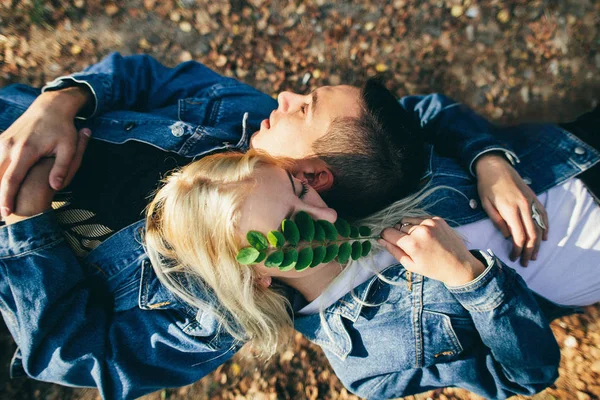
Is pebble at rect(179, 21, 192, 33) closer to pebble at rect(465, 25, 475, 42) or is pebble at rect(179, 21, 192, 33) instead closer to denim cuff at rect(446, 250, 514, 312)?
pebble at rect(465, 25, 475, 42)

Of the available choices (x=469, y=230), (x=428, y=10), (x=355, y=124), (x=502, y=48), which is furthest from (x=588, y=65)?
(x=355, y=124)

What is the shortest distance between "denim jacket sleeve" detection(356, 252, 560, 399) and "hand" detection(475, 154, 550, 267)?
40 centimetres

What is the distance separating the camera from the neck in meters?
2.59

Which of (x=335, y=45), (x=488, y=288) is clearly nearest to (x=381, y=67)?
(x=335, y=45)

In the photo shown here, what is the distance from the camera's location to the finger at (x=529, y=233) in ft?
8.55

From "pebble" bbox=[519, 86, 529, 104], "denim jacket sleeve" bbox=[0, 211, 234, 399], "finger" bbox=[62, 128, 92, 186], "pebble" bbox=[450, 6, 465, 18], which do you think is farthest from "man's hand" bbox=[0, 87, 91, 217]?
"pebble" bbox=[519, 86, 529, 104]

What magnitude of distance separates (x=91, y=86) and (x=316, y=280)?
219 centimetres

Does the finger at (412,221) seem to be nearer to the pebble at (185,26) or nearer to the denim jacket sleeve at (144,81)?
the denim jacket sleeve at (144,81)

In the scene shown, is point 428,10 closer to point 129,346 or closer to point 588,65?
point 588,65

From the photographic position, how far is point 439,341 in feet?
8.13

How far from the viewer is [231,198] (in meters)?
2.03

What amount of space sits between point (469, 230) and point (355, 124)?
118 cm

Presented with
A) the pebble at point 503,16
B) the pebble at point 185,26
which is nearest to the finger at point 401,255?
the pebble at point 503,16

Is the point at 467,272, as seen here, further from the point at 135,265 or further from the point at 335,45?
the point at 335,45
